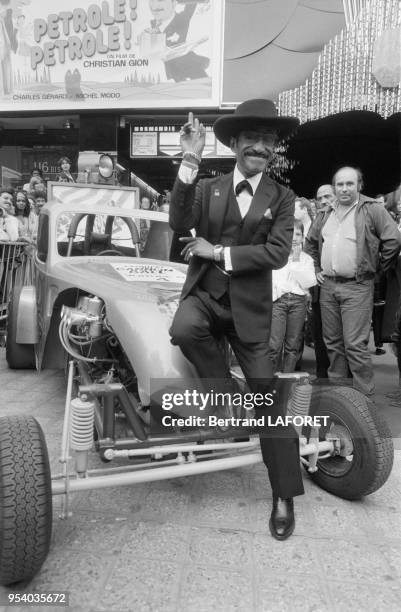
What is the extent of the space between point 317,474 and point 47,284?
2.45m

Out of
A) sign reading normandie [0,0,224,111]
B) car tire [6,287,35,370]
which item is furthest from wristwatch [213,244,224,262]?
sign reading normandie [0,0,224,111]

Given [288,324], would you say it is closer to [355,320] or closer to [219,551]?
[355,320]

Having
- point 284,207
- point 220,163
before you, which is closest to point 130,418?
point 284,207

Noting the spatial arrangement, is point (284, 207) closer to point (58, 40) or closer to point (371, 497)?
point (371, 497)

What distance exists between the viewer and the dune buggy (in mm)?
2027

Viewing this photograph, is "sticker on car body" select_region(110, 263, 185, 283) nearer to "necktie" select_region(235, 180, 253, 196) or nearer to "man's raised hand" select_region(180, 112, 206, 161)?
"necktie" select_region(235, 180, 253, 196)

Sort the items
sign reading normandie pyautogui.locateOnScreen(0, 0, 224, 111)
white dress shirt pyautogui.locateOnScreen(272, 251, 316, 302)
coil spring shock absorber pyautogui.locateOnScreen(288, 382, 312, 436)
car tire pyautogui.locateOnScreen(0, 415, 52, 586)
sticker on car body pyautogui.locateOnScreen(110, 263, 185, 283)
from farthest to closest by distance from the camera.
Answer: sign reading normandie pyautogui.locateOnScreen(0, 0, 224, 111), white dress shirt pyautogui.locateOnScreen(272, 251, 316, 302), sticker on car body pyautogui.locateOnScreen(110, 263, 185, 283), coil spring shock absorber pyautogui.locateOnScreen(288, 382, 312, 436), car tire pyautogui.locateOnScreen(0, 415, 52, 586)

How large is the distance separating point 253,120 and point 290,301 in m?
2.51

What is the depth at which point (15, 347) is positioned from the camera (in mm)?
5082

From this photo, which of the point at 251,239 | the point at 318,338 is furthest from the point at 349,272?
the point at 251,239

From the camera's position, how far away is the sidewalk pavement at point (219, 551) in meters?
2.03

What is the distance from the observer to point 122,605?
1.97m

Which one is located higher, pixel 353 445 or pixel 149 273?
pixel 149 273

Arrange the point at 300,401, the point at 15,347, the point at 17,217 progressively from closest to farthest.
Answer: the point at 300,401 → the point at 15,347 → the point at 17,217
